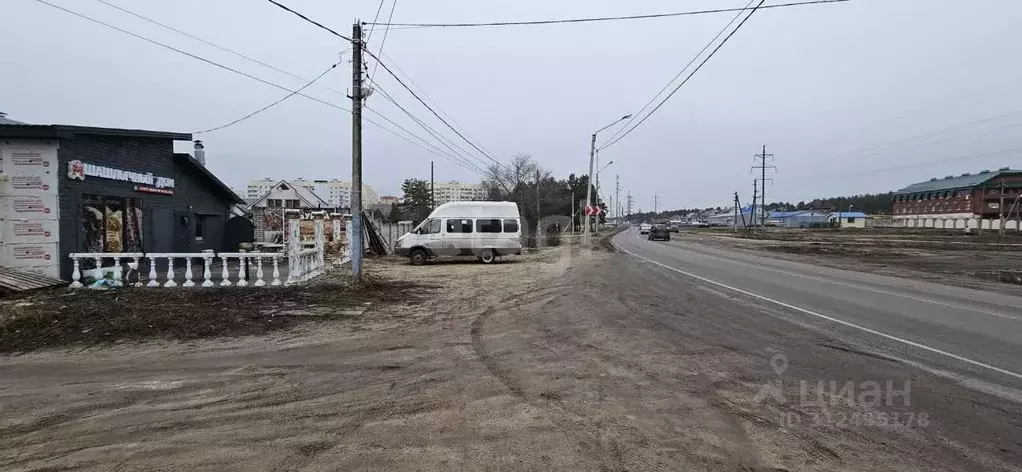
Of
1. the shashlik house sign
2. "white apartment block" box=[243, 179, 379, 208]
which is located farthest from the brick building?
the shashlik house sign

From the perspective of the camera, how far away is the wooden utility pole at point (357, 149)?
42.4ft

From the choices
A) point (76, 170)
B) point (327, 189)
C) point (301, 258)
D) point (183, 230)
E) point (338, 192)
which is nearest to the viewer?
point (76, 170)

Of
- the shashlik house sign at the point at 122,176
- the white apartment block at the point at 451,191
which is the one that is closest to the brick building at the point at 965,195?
the white apartment block at the point at 451,191

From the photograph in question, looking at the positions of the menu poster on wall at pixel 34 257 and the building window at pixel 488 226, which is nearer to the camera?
the menu poster on wall at pixel 34 257

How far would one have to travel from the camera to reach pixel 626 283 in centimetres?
1450

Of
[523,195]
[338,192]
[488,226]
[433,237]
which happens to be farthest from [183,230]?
[338,192]

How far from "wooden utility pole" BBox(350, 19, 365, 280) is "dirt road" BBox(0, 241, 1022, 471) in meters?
4.51

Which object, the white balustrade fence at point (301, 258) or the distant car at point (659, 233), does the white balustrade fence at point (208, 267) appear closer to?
the white balustrade fence at point (301, 258)

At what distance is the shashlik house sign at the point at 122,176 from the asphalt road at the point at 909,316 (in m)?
15.4

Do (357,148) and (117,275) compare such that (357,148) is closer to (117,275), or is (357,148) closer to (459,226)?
(117,275)

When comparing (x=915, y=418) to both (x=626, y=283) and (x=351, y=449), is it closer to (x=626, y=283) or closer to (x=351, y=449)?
(x=351, y=449)

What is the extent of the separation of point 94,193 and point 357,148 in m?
6.67

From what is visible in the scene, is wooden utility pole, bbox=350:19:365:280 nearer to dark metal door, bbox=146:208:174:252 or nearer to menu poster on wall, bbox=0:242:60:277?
menu poster on wall, bbox=0:242:60:277

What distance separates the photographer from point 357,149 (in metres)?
12.9
